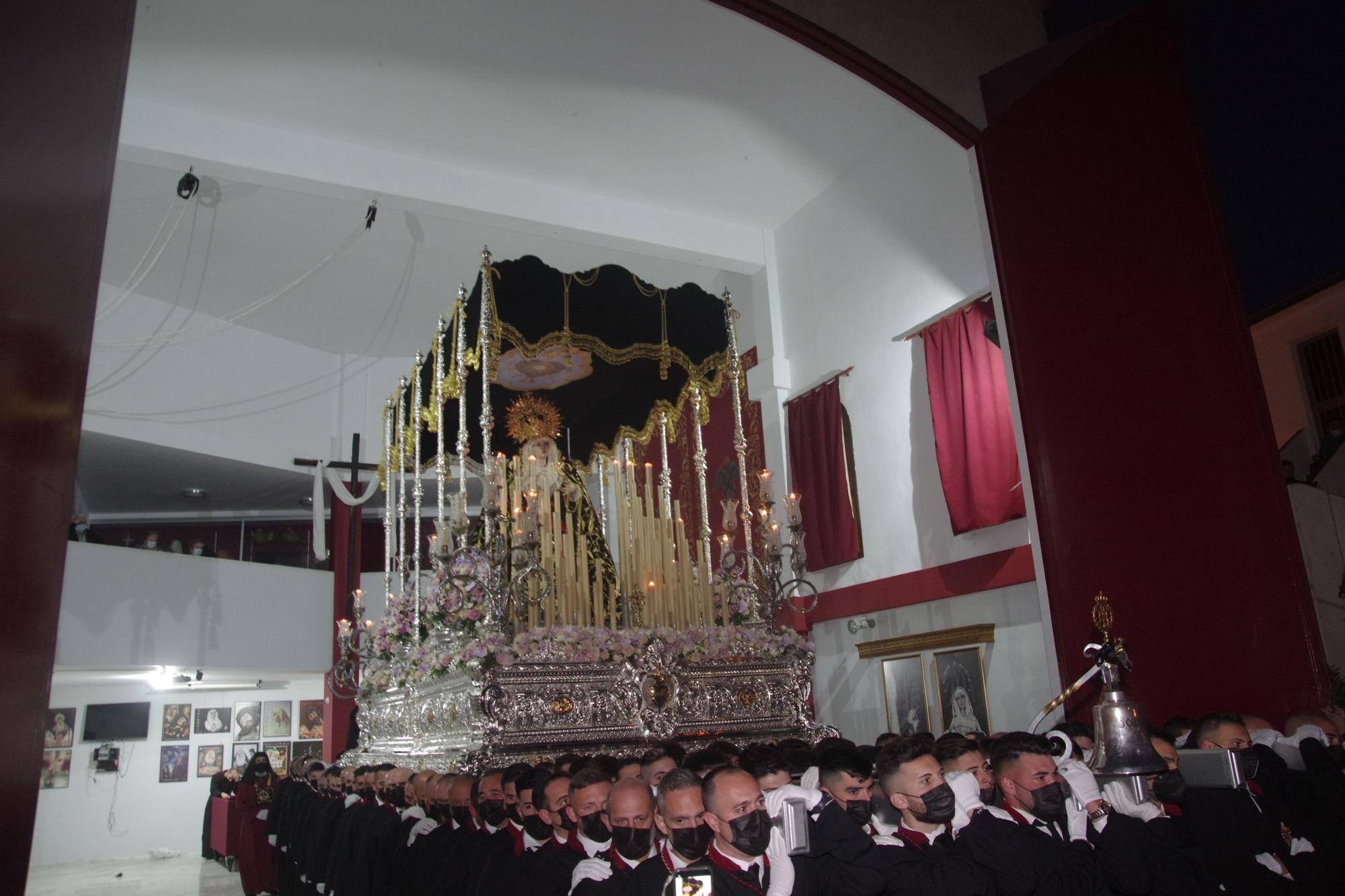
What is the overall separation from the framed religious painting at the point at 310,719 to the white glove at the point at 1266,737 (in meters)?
13.8

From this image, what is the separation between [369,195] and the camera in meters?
8.16

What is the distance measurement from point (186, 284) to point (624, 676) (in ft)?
27.1

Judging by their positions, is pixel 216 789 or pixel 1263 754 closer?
pixel 1263 754

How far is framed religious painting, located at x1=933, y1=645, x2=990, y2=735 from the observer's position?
6953 millimetres

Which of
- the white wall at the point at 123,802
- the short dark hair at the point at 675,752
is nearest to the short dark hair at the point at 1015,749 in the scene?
the short dark hair at the point at 675,752

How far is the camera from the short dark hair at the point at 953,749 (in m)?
2.89

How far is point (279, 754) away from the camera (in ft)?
48.8

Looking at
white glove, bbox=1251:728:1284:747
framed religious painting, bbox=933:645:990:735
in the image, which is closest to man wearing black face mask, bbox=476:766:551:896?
white glove, bbox=1251:728:1284:747

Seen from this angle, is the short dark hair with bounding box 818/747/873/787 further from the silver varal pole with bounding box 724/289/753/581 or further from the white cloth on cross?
the white cloth on cross

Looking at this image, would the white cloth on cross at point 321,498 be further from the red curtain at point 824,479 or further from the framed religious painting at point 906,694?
the framed religious painting at point 906,694

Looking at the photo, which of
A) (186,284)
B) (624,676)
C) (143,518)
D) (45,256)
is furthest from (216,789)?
(45,256)

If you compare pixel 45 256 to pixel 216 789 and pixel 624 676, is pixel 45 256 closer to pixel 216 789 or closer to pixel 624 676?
pixel 624 676

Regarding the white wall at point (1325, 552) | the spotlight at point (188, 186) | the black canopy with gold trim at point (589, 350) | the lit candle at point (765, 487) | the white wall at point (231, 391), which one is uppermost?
the spotlight at point (188, 186)

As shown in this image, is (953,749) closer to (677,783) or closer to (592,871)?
(677,783)
